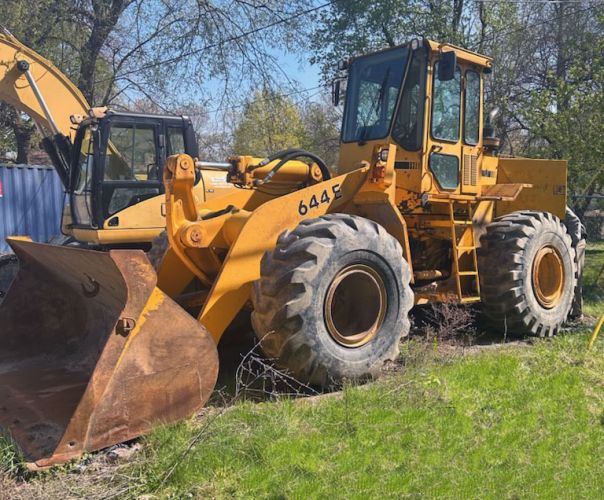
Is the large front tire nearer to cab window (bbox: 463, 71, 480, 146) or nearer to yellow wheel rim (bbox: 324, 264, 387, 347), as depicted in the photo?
yellow wheel rim (bbox: 324, 264, 387, 347)

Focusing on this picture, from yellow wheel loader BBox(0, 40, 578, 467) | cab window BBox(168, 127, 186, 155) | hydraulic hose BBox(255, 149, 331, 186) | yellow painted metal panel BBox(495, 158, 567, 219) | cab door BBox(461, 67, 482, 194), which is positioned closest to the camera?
yellow wheel loader BBox(0, 40, 578, 467)

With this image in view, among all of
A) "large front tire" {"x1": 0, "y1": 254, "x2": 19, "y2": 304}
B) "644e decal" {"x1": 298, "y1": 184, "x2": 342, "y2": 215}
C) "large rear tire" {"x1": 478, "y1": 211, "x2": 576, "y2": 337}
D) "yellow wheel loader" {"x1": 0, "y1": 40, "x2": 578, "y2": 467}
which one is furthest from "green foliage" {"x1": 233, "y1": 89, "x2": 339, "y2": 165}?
"644e decal" {"x1": 298, "y1": 184, "x2": 342, "y2": 215}

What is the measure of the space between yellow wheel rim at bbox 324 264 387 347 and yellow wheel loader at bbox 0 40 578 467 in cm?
1

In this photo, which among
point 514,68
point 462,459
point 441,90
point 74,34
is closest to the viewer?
point 462,459

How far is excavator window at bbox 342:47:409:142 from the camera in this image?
21.7ft

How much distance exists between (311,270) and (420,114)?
102 inches

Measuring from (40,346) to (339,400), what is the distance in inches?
107

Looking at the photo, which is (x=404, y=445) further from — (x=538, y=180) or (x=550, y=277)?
(x=538, y=180)

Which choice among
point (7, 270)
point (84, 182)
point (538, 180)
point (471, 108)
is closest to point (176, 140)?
point (84, 182)

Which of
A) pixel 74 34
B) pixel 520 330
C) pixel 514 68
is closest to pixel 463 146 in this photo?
pixel 520 330

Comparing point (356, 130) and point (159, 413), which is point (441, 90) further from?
point (159, 413)

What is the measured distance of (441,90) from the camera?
6.66 m

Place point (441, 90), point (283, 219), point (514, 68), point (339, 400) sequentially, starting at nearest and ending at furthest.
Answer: point (339, 400), point (283, 219), point (441, 90), point (514, 68)

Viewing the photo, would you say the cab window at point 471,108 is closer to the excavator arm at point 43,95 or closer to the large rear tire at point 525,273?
the large rear tire at point 525,273
